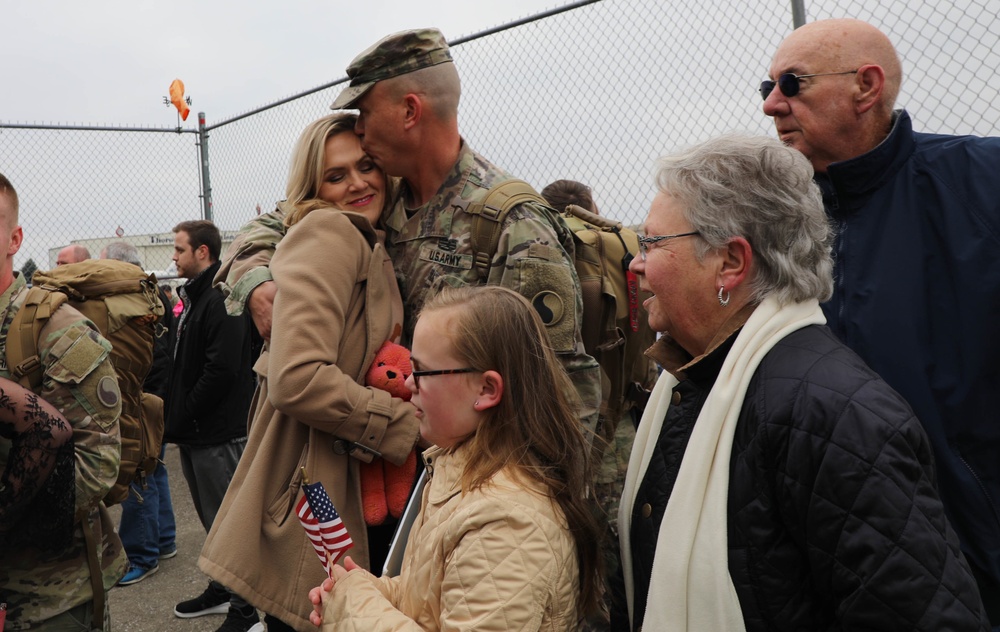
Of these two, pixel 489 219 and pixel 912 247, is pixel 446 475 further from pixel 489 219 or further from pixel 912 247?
pixel 912 247

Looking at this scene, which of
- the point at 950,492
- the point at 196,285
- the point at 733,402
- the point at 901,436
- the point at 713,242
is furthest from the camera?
the point at 196,285

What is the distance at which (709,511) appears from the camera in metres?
1.45

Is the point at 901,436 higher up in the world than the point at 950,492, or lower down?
higher up

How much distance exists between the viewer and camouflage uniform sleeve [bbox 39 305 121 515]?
2.38m

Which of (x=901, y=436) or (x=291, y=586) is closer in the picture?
(x=901, y=436)

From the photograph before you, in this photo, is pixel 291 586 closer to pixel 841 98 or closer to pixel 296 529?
pixel 296 529

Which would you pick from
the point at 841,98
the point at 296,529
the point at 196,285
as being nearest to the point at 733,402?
the point at 841,98

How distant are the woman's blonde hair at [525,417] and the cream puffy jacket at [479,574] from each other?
0.06 meters

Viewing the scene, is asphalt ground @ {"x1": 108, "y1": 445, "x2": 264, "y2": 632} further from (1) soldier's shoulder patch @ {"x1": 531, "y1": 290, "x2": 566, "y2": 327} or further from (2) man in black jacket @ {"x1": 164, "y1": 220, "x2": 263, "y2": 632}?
(1) soldier's shoulder patch @ {"x1": 531, "y1": 290, "x2": 566, "y2": 327}

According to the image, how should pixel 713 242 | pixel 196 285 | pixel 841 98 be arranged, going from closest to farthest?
1. pixel 713 242
2. pixel 841 98
3. pixel 196 285

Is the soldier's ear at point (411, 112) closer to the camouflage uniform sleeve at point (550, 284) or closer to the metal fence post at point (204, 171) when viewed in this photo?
the camouflage uniform sleeve at point (550, 284)

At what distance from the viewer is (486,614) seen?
1.48 meters

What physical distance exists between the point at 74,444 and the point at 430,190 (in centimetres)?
129

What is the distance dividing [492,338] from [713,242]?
52cm
